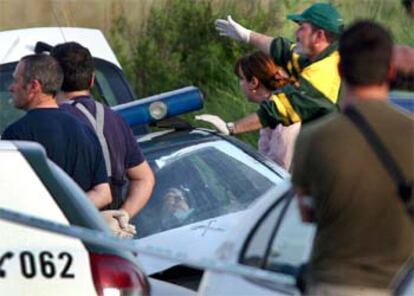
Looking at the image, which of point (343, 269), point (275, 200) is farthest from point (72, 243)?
point (343, 269)

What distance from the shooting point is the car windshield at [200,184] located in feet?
28.5

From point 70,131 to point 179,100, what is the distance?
6.47 ft

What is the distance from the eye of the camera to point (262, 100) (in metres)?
9.98

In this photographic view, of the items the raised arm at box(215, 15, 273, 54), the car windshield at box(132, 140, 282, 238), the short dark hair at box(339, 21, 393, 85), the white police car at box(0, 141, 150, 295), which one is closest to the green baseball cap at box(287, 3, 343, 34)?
the raised arm at box(215, 15, 273, 54)

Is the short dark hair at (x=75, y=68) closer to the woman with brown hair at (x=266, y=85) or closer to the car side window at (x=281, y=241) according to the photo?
the woman with brown hair at (x=266, y=85)

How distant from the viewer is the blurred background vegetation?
51.1ft

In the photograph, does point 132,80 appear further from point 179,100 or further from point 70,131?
point 70,131

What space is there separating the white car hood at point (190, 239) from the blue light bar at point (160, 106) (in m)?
0.96

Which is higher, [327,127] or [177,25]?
[327,127]

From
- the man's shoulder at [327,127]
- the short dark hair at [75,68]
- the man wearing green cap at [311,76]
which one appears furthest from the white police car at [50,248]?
the man wearing green cap at [311,76]

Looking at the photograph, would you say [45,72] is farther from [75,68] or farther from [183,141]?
[183,141]

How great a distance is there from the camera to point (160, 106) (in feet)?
31.2

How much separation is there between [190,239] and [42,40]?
2.12 meters

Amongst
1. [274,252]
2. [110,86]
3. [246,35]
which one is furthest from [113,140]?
[274,252]
